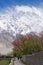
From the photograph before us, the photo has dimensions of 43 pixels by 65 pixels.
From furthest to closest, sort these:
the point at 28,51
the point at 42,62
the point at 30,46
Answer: the point at 30,46, the point at 28,51, the point at 42,62

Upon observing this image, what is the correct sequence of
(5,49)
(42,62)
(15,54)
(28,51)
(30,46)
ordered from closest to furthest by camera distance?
(42,62)
(28,51)
(30,46)
(15,54)
(5,49)

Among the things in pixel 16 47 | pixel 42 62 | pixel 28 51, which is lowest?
pixel 42 62

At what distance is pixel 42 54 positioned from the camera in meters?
11.7

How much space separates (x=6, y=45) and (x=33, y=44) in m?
78.3

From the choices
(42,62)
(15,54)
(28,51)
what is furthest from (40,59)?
(15,54)

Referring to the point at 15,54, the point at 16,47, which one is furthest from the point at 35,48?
the point at 16,47

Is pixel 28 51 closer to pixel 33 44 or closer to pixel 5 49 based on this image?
pixel 33 44

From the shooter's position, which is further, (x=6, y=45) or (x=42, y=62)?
(x=6, y=45)

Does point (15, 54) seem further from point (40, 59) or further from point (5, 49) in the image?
point (40, 59)

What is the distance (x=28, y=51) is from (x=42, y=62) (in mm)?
54976

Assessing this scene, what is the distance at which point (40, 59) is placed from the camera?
39.7 ft

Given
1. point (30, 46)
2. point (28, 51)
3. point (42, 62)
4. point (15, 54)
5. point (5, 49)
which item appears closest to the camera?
point (42, 62)

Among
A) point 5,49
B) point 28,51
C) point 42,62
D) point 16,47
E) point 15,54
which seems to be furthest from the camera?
point 5,49

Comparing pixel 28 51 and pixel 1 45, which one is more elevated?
pixel 1 45
